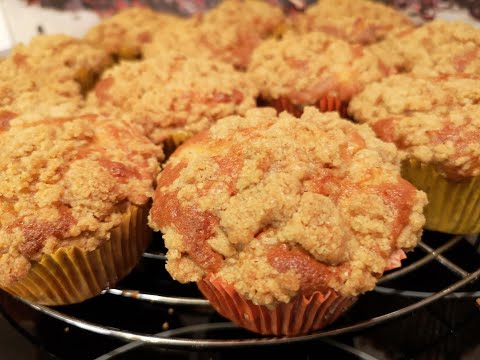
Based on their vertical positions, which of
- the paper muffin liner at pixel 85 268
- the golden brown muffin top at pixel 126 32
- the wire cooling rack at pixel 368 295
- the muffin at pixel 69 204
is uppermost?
the golden brown muffin top at pixel 126 32

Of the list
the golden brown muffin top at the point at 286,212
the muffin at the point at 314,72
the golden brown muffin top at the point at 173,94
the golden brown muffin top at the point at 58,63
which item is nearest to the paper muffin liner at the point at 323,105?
the muffin at the point at 314,72

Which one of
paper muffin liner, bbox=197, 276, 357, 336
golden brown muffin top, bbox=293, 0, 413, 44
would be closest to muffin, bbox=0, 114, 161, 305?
paper muffin liner, bbox=197, 276, 357, 336

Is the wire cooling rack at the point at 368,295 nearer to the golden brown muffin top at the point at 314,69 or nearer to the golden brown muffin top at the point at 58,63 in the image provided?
the golden brown muffin top at the point at 314,69

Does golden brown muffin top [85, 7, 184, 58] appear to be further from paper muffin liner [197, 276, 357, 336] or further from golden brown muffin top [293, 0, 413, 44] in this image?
paper muffin liner [197, 276, 357, 336]

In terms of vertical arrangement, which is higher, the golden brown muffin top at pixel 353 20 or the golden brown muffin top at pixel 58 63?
the golden brown muffin top at pixel 353 20

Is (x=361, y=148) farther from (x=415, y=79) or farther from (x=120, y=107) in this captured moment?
(x=120, y=107)

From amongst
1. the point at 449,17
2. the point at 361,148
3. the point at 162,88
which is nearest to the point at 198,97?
the point at 162,88
